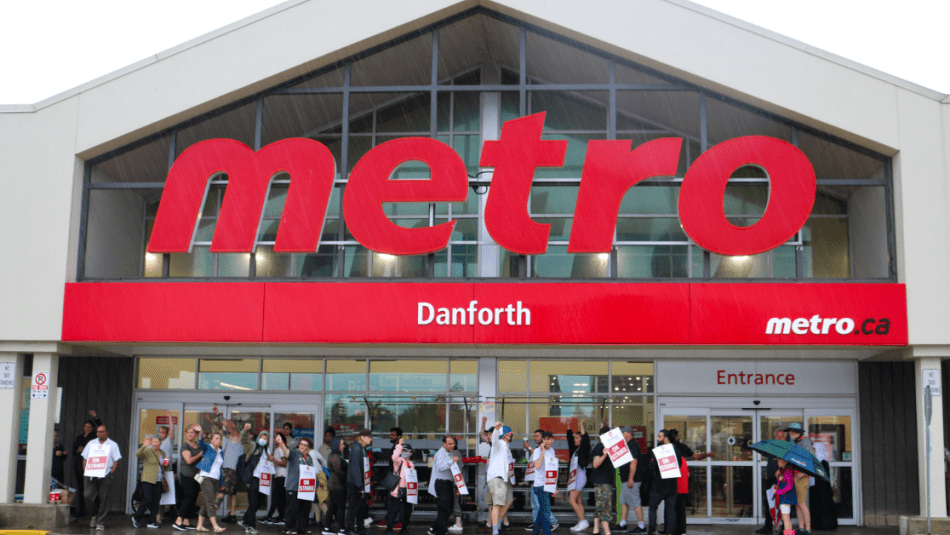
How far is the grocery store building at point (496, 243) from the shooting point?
50.6ft

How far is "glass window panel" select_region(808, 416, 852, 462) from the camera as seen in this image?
17.2 m

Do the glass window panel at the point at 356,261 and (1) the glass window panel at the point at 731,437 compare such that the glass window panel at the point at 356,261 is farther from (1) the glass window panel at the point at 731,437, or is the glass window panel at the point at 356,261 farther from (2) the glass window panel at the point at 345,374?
(1) the glass window panel at the point at 731,437

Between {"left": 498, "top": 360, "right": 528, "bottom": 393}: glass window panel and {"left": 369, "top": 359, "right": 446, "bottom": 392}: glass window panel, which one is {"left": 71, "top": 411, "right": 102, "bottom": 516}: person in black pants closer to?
{"left": 369, "top": 359, "right": 446, "bottom": 392}: glass window panel

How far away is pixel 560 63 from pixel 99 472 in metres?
11.2

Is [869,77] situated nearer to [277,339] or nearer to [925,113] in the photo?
[925,113]

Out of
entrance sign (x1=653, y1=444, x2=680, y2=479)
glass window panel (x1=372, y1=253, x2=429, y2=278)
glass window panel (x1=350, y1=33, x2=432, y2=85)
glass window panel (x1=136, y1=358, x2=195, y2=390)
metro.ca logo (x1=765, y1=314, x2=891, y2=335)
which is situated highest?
glass window panel (x1=350, y1=33, x2=432, y2=85)

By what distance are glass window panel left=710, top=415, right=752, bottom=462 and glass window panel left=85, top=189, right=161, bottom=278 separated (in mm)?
12020

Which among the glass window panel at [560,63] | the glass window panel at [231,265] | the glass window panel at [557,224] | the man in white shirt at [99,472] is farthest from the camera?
the glass window panel at [231,265]

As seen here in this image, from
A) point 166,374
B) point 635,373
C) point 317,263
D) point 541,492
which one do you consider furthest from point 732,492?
point 166,374

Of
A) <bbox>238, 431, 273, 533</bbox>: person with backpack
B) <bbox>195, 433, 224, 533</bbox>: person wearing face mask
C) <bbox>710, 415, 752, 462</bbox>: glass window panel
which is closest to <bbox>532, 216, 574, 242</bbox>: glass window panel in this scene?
<bbox>710, 415, 752, 462</bbox>: glass window panel

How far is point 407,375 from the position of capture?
58.2ft

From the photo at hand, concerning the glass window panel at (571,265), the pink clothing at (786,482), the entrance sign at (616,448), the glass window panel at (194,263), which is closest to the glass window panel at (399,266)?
the glass window panel at (571,265)

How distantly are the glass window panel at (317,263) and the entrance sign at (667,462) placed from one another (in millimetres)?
7420

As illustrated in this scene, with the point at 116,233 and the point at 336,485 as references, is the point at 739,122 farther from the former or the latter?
the point at 116,233
